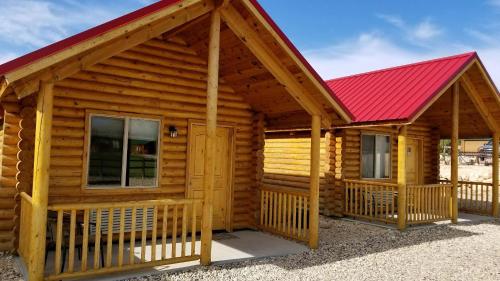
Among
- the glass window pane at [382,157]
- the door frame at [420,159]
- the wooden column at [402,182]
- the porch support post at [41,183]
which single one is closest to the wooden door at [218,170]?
the porch support post at [41,183]

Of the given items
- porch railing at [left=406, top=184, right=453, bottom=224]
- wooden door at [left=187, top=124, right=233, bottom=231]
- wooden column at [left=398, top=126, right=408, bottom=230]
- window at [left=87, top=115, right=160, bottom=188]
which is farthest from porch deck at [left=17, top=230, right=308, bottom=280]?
porch railing at [left=406, top=184, right=453, bottom=224]

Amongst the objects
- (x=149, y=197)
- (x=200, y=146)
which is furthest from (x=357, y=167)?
(x=149, y=197)

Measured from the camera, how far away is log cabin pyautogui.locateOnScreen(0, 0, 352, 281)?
5.33 metres

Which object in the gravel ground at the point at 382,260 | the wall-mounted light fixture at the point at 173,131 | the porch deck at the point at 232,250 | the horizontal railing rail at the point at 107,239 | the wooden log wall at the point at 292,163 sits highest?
the wall-mounted light fixture at the point at 173,131

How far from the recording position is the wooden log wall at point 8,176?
6602 millimetres

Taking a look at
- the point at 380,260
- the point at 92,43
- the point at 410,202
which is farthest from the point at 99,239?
the point at 410,202

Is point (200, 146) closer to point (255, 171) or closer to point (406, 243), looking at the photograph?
point (255, 171)

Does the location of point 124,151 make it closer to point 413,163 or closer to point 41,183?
point 41,183

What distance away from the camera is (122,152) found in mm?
7492

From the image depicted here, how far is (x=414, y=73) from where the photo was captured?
12242mm

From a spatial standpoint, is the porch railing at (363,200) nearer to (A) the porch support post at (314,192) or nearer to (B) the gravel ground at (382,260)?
(B) the gravel ground at (382,260)

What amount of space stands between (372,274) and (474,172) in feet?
95.9

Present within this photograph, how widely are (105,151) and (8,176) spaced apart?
5.32 feet

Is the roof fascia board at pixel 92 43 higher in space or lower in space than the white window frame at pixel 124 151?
higher
